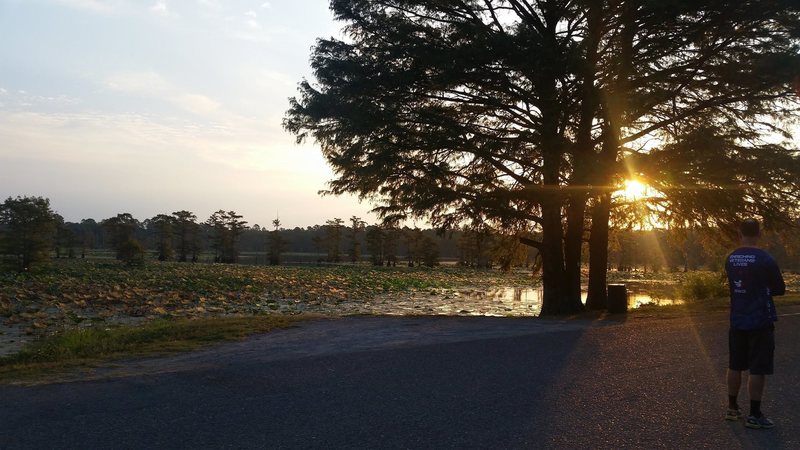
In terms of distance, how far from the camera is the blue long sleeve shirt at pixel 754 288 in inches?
222

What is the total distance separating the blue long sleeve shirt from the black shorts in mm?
74

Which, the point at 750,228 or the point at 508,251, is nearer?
the point at 750,228

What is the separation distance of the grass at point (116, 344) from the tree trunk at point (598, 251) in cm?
1046

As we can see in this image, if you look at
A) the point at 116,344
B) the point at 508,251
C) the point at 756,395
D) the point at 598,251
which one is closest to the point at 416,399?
the point at 756,395

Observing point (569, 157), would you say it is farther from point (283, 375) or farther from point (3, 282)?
point (3, 282)

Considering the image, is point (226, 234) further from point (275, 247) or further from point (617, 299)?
point (617, 299)

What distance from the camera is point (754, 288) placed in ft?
18.7

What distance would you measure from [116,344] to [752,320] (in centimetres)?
980

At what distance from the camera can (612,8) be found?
15750mm

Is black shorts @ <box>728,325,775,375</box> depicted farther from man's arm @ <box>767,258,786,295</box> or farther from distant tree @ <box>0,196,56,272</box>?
distant tree @ <box>0,196,56,272</box>

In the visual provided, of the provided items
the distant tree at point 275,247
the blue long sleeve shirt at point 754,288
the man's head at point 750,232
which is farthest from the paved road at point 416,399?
the distant tree at point 275,247

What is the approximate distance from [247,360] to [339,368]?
5.53ft

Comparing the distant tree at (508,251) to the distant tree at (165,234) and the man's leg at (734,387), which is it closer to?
the man's leg at (734,387)

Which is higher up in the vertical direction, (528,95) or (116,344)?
(528,95)
